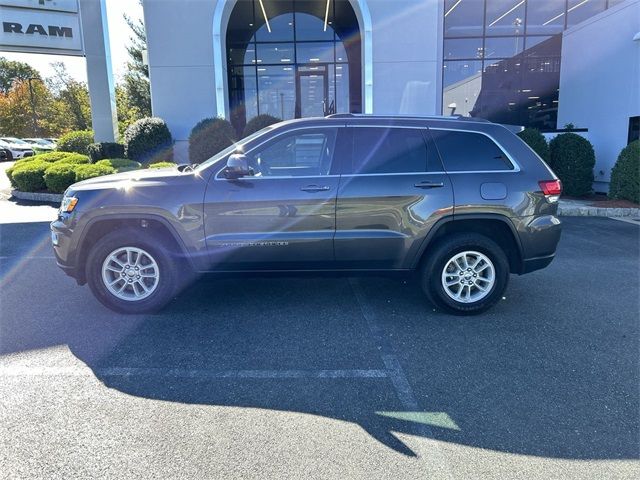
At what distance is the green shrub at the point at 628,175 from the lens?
1011cm

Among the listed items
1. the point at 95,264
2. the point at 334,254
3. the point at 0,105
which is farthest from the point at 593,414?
the point at 0,105

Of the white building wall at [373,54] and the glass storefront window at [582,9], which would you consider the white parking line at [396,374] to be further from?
the glass storefront window at [582,9]

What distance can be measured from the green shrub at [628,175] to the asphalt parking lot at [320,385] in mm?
6100

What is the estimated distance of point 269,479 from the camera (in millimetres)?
2457

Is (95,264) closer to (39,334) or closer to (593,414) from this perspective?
(39,334)

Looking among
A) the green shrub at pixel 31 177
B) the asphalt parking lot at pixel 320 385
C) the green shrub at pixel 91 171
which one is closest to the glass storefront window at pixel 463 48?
the green shrub at pixel 91 171

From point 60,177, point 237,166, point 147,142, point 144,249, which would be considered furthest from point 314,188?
point 147,142

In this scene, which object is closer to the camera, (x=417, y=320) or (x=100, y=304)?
(x=417, y=320)

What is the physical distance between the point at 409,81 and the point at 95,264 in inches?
473

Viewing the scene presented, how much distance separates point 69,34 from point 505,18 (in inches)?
563

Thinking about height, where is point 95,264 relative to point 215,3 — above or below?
below

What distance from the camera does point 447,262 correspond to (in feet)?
14.8

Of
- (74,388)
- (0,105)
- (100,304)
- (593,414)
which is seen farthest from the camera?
(0,105)

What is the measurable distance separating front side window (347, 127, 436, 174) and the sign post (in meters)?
12.2
